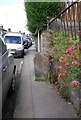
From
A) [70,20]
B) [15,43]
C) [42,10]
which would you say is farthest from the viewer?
[15,43]

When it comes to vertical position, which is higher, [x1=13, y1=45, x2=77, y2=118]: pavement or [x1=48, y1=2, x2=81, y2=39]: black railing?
[x1=48, y1=2, x2=81, y2=39]: black railing

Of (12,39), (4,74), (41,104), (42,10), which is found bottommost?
(41,104)

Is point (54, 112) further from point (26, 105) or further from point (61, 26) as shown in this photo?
point (61, 26)

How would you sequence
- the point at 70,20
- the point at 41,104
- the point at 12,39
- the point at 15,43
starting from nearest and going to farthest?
1. the point at 41,104
2. the point at 70,20
3. the point at 15,43
4. the point at 12,39

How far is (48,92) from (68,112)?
6.28 ft

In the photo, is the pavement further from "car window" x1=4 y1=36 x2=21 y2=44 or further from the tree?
"car window" x1=4 y1=36 x2=21 y2=44

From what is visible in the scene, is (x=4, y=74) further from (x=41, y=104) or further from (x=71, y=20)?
(x=71, y=20)

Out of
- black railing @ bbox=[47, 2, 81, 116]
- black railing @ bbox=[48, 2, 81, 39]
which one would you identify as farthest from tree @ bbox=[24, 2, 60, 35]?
black railing @ bbox=[48, 2, 81, 39]

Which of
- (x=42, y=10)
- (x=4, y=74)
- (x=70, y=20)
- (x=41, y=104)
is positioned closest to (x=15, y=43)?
(x=42, y=10)

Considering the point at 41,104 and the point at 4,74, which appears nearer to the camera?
the point at 4,74

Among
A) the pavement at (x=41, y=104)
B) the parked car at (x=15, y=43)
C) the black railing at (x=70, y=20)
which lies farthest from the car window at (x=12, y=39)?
the pavement at (x=41, y=104)

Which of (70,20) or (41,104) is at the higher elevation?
(70,20)

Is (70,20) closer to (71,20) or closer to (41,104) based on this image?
(71,20)

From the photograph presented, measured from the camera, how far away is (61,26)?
29.2ft
